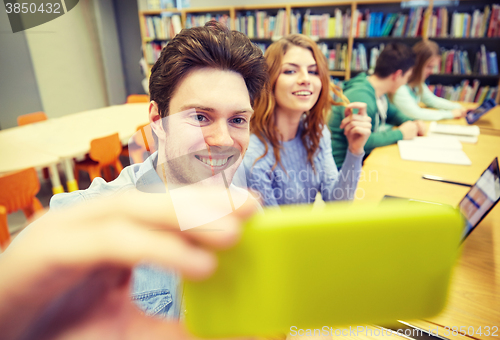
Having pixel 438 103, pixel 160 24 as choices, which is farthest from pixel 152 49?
pixel 438 103

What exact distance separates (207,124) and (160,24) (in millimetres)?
4056

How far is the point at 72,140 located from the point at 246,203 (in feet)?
7.18

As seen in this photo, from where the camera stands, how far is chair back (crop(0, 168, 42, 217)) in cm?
107

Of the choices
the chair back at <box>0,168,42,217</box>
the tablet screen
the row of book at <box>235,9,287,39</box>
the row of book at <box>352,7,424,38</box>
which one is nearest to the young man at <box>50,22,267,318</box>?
the chair back at <box>0,168,42,217</box>

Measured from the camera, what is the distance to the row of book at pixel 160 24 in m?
3.77

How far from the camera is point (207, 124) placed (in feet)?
1.60

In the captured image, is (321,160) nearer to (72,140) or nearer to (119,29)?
(72,140)

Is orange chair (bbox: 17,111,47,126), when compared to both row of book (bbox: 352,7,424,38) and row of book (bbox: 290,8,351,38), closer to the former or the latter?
row of book (bbox: 290,8,351,38)

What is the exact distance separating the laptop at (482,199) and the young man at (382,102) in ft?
2.58

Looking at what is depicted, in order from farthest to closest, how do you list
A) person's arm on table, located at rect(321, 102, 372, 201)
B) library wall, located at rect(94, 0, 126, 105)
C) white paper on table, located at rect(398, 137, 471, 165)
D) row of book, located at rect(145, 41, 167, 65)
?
library wall, located at rect(94, 0, 126, 105) < row of book, located at rect(145, 41, 167, 65) < white paper on table, located at rect(398, 137, 471, 165) < person's arm on table, located at rect(321, 102, 372, 201)

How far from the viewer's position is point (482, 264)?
797mm

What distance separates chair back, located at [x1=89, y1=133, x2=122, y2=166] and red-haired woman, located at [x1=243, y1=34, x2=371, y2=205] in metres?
0.87

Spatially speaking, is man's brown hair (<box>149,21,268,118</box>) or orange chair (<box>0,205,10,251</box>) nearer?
man's brown hair (<box>149,21,268,118</box>)

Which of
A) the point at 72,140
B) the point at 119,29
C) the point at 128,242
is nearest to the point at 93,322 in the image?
the point at 128,242
